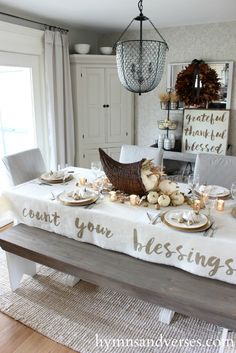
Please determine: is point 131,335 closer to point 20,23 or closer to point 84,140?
point 84,140

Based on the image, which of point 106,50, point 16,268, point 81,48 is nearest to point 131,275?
point 16,268

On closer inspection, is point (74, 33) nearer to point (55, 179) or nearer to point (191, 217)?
point (55, 179)

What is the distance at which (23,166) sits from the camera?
283cm

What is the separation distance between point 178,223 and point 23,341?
124 centimetres

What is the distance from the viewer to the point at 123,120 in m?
4.31

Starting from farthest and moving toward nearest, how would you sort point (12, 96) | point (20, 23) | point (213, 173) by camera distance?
point (12, 96) → point (20, 23) → point (213, 173)

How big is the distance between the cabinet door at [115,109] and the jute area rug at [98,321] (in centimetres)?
244

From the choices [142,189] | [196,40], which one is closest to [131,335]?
[142,189]

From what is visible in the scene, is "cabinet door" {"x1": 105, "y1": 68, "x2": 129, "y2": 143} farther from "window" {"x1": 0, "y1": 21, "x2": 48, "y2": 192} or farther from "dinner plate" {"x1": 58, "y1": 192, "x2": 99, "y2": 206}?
"dinner plate" {"x1": 58, "y1": 192, "x2": 99, "y2": 206}

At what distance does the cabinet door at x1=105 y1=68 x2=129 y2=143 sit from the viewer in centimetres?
409

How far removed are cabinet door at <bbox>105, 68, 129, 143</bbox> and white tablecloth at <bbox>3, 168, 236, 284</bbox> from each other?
2046 mm

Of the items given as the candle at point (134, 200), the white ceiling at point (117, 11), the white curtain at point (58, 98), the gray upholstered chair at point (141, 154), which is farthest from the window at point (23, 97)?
the candle at point (134, 200)

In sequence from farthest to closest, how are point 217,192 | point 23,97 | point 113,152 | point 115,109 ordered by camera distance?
point 113,152, point 115,109, point 23,97, point 217,192

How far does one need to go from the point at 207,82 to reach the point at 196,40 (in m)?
0.58
